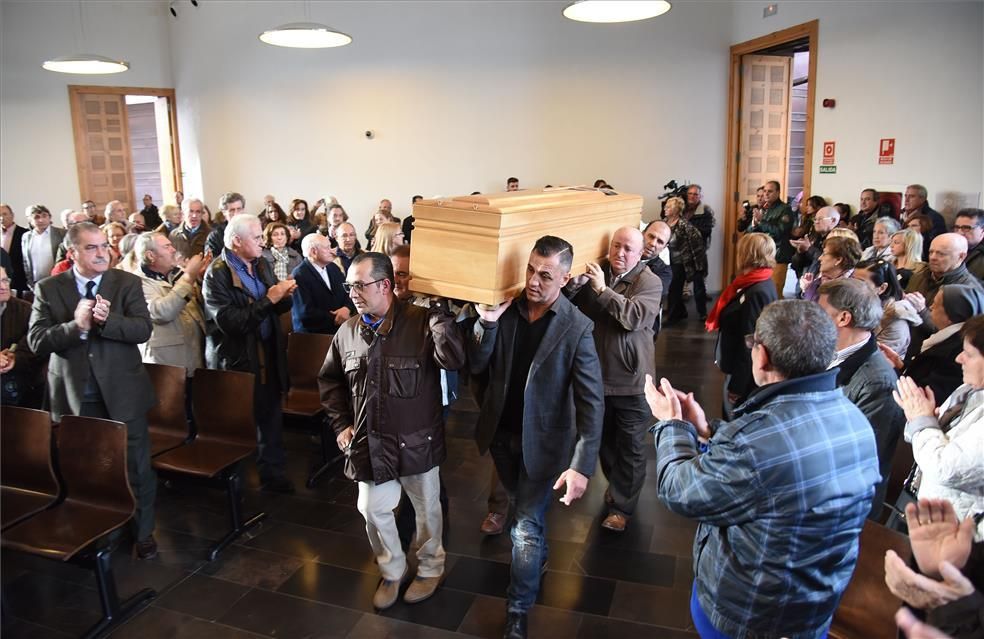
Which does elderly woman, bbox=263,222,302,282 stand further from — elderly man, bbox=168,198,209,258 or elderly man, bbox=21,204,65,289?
elderly man, bbox=21,204,65,289

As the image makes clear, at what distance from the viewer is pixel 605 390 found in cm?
352

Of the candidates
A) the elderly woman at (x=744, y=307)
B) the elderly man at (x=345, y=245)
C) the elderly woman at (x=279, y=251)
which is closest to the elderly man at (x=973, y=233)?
the elderly woman at (x=744, y=307)

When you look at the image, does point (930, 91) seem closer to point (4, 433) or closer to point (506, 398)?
point (506, 398)

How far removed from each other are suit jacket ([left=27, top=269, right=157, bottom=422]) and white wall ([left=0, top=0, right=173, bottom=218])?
9.95 metres

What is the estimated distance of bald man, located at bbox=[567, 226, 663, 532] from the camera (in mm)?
3330

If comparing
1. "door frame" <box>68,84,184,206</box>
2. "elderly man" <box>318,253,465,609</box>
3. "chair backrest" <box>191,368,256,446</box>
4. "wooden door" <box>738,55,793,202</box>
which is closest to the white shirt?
"door frame" <box>68,84,184,206</box>

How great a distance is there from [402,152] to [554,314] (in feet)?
30.8

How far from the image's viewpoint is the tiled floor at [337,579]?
3.03m

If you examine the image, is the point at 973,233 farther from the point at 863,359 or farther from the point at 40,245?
the point at 40,245

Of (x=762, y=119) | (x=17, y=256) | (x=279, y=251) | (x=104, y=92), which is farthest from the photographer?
(x=104, y=92)

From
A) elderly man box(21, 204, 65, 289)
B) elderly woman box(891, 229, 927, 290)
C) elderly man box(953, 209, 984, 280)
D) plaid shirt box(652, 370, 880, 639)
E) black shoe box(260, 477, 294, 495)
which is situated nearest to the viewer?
plaid shirt box(652, 370, 880, 639)

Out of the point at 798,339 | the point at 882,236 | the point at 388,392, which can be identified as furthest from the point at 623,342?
the point at 882,236

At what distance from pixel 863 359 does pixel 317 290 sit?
3430mm

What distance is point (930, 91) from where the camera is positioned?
→ 6.65m
